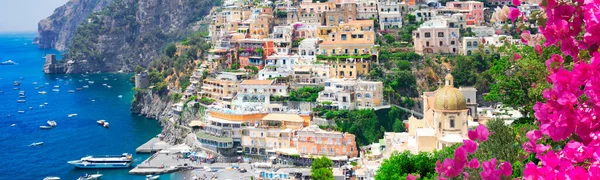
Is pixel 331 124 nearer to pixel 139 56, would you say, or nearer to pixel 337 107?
pixel 337 107

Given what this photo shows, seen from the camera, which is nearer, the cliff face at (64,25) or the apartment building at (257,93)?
the apartment building at (257,93)

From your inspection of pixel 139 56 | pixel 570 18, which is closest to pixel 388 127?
pixel 570 18

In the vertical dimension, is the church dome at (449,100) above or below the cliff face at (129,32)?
above

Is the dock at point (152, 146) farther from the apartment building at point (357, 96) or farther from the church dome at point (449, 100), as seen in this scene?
the church dome at point (449, 100)

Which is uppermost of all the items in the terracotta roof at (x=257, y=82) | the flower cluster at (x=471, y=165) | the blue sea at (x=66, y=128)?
Answer: the flower cluster at (x=471, y=165)

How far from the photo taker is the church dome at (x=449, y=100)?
30.0 m

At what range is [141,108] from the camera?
6606cm

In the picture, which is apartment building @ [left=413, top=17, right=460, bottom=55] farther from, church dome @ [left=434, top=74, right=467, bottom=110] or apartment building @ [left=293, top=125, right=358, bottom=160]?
church dome @ [left=434, top=74, right=467, bottom=110]

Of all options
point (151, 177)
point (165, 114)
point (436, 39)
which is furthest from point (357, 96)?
point (165, 114)

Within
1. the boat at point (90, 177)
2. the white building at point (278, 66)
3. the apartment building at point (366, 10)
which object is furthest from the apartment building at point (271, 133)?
the apartment building at point (366, 10)

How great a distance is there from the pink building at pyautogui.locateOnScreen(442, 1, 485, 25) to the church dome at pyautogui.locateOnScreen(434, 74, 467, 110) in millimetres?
23433

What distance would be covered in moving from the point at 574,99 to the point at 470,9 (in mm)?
52577

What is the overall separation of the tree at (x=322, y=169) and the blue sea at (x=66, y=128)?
29.9 feet

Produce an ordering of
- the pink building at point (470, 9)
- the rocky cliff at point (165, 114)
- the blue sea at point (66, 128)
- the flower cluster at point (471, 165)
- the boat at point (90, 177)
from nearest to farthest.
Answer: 1. the flower cluster at point (471, 165)
2. the boat at point (90, 177)
3. the blue sea at point (66, 128)
4. the rocky cliff at point (165, 114)
5. the pink building at point (470, 9)
